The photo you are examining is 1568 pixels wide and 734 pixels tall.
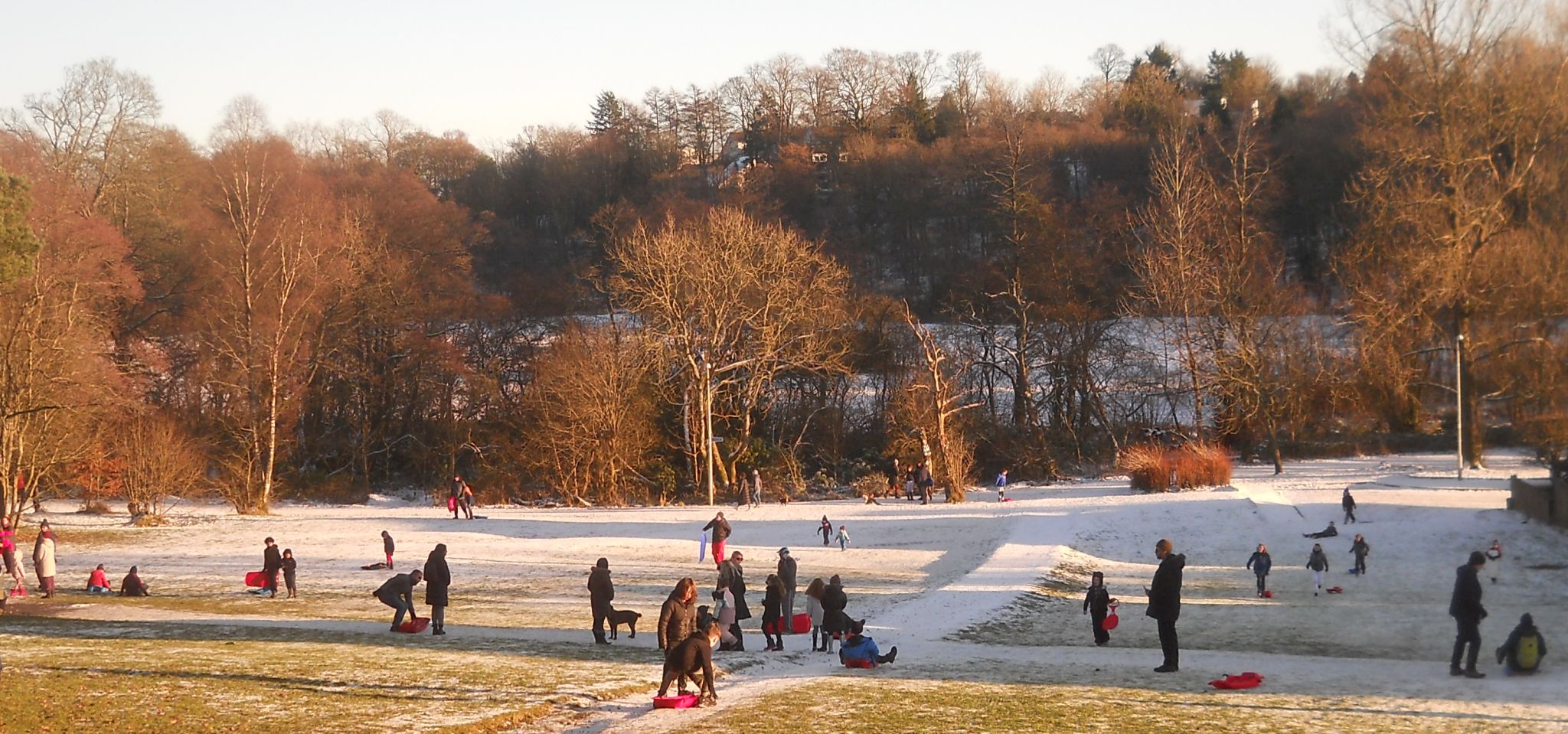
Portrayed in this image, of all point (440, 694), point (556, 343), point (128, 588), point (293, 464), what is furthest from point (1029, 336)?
point (440, 694)

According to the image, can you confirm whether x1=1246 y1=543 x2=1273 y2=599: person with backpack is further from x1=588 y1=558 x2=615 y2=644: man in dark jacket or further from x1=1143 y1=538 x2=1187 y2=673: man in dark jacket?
x1=588 y1=558 x2=615 y2=644: man in dark jacket

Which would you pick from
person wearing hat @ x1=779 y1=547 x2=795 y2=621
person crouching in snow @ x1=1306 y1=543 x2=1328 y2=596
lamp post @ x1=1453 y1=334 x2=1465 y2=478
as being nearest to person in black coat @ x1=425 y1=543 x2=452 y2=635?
person wearing hat @ x1=779 y1=547 x2=795 y2=621

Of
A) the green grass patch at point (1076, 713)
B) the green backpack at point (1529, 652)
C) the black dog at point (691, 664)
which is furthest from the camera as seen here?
the green backpack at point (1529, 652)

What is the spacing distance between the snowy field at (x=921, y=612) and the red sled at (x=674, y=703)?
0.11m

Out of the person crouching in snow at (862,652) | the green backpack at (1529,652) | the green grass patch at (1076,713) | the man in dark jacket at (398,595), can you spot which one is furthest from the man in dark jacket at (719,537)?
the green backpack at (1529,652)

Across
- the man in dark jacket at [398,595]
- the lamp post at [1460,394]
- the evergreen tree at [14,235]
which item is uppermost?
the evergreen tree at [14,235]

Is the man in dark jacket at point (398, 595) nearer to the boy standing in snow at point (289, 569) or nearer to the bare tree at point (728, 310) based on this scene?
the boy standing in snow at point (289, 569)

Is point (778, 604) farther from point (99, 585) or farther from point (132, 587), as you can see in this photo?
point (99, 585)

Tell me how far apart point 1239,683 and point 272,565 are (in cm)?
1977

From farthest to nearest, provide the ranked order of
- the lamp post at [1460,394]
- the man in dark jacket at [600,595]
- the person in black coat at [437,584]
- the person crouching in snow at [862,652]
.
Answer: the lamp post at [1460,394], the person in black coat at [437,584], the man in dark jacket at [600,595], the person crouching in snow at [862,652]

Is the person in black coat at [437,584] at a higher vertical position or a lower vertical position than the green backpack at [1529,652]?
higher

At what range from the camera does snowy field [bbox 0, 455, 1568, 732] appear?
42.1 ft

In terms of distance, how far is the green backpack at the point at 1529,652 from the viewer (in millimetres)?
14289

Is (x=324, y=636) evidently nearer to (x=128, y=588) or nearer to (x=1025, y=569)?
(x=128, y=588)
